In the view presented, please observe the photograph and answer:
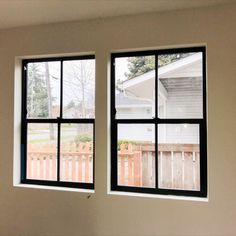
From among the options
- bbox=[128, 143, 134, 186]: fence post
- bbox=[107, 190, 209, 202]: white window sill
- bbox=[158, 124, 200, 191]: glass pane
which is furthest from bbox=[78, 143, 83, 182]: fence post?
bbox=[158, 124, 200, 191]: glass pane

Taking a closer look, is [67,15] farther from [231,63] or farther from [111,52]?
→ [231,63]

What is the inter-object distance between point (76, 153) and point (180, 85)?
1357mm

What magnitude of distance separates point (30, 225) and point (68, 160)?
83cm

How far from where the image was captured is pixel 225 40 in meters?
2.46

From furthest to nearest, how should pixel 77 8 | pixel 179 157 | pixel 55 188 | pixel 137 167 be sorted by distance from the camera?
pixel 55 188, pixel 137 167, pixel 179 157, pixel 77 8

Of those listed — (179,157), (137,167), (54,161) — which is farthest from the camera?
(54,161)

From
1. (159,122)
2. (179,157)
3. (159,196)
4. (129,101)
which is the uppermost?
(129,101)

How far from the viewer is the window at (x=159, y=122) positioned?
8.66 feet

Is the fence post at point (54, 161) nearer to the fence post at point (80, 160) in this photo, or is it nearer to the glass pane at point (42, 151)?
the glass pane at point (42, 151)

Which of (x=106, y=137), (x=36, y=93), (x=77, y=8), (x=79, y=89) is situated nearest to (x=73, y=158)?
(x=106, y=137)

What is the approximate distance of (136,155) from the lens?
9.18ft

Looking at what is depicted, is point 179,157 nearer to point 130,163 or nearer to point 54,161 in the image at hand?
point 130,163

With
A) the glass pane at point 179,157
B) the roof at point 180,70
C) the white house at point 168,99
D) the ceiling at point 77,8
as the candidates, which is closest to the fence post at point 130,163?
the white house at point 168,99

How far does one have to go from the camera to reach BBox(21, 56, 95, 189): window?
295 centimetres
